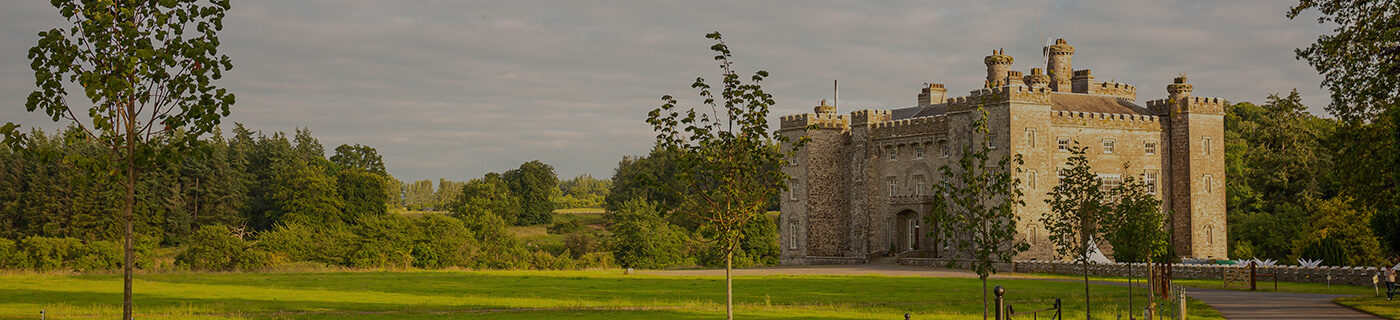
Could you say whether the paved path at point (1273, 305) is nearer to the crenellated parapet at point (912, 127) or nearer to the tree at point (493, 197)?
the crenellated parapet at point (912, 127)

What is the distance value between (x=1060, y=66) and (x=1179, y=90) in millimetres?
8646

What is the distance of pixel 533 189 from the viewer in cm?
11631

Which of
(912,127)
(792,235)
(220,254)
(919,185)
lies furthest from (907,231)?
(220,254)

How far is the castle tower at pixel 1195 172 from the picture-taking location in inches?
2494

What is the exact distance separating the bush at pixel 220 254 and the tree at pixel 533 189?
43680 millimetres

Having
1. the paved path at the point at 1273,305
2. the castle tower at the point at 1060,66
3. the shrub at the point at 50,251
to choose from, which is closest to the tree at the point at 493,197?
the shrub at the point at 50,251

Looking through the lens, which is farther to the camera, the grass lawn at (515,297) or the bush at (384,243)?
the bush at (384,243)

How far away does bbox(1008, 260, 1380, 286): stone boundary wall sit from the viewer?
42513 mm

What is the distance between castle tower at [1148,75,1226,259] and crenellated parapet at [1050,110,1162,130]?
962 millimetres

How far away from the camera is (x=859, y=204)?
233ft

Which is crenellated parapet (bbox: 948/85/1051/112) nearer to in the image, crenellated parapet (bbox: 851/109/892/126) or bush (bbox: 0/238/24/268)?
crenellated parapet (bbox: 851/109/892/126)

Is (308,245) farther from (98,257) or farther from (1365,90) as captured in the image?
(1365,90)

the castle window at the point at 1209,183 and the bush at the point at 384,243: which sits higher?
the castle window at the point at 1209,183

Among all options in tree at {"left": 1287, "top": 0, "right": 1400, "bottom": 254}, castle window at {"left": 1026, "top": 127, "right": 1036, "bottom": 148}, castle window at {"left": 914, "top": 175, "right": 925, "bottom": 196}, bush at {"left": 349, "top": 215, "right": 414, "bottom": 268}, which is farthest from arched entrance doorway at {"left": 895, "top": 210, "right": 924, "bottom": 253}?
tree at {"left": 1287, "top": 0, "right": 1400, "bottom": 254}
